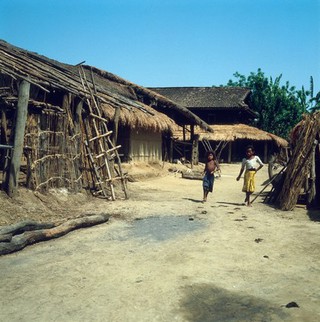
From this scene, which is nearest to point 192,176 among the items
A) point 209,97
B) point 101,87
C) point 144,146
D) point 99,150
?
point 144,146

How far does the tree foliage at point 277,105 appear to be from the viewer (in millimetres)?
30953

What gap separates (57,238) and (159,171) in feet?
32.5

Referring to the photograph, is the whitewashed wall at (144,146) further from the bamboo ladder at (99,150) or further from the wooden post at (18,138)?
the wooden post at (18,138)

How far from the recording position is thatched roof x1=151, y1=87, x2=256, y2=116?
26281 millimetres

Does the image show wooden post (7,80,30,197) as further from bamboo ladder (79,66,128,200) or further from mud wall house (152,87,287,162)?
mud wall house (152,87,287,162)

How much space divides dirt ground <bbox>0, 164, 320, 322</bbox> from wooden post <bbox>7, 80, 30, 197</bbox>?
0.34 metres

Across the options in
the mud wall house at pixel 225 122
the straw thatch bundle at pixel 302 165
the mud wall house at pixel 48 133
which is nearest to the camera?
the mud wall house at pixel 48 133

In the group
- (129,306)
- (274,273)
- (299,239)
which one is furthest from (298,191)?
(129,306)

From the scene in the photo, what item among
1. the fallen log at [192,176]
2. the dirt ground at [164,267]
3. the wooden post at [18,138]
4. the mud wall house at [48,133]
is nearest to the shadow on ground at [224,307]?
the dirt ground at [164,267]

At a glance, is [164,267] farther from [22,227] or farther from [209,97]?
[209,97]

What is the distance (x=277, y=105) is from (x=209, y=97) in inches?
293

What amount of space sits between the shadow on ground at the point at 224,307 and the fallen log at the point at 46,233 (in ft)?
8.25

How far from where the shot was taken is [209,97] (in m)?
28.1

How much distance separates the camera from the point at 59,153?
26.4ft
